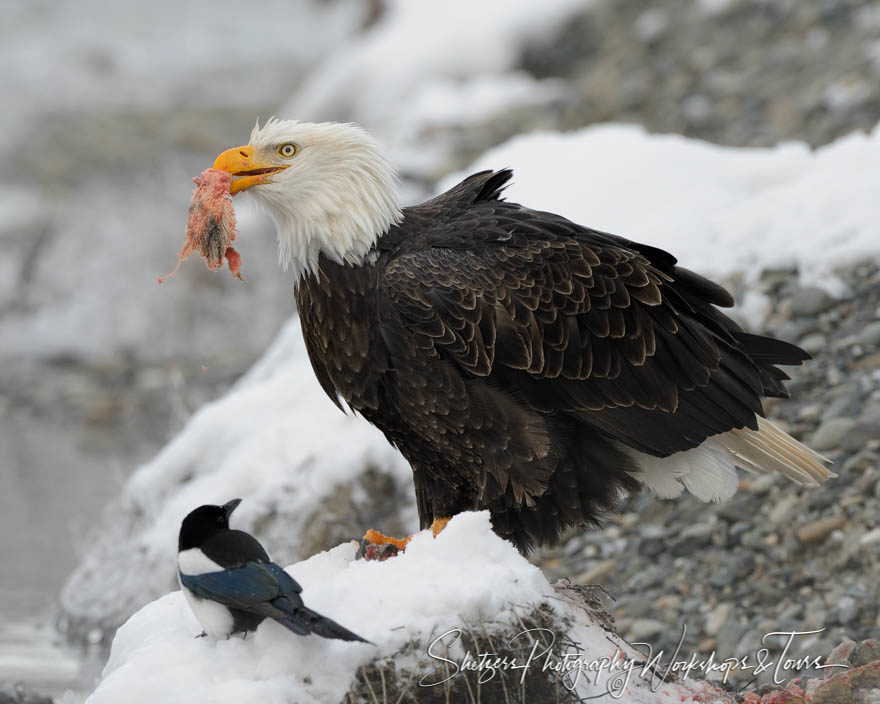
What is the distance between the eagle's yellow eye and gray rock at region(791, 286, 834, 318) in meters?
3.32

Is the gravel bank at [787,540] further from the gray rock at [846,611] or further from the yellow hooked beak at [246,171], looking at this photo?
the yellow hooked beak at [246,171]

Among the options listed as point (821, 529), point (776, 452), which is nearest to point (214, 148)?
point (821, 529)

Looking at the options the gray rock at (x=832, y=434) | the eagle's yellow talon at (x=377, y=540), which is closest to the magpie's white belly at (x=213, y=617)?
the eagle's yellow talon at (x=377, y=540)

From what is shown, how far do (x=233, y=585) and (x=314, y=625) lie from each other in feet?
0.85

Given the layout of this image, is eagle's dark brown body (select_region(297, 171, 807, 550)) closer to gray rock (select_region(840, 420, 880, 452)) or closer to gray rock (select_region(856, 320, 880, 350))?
gray rock (select_region(840, 420, 880, 452))

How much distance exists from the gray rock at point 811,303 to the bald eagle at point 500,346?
80.9 inches

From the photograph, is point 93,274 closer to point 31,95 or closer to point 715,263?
point 31,95

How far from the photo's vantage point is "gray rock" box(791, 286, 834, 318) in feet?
22.0

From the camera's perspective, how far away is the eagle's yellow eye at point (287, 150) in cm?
450

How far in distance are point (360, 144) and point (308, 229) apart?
1.28ft

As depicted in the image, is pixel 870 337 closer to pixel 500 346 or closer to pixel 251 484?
pixel 500 346

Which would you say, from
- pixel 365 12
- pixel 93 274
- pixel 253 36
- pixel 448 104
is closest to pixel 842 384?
pixel 448 104

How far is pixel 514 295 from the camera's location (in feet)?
14.3

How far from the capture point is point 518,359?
435 cm
